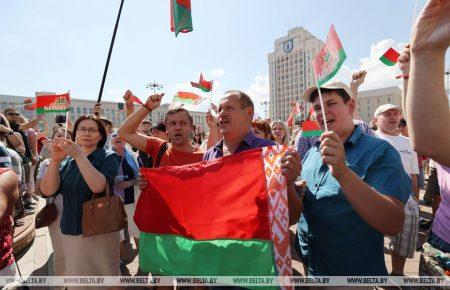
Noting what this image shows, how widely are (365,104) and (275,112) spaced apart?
33500 millimetres

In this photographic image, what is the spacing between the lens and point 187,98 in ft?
19.9

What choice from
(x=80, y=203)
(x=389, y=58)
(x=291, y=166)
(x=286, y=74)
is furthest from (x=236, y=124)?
(x=286, y=74)

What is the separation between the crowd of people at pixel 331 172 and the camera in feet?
3.13

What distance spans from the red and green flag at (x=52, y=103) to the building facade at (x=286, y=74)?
99261 mm

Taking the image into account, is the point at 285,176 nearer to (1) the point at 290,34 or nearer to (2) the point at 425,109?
(2) the point at 425,109

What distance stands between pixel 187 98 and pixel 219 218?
4.31m

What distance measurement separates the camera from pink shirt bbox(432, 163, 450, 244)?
1750mm

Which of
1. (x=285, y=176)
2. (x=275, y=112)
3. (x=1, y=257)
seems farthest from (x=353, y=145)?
(x=275, y=112)

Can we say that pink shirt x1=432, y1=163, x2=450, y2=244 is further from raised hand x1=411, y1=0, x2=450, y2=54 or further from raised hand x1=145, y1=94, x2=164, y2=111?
raised hand x1=145, y1=94, x2=164, y2=111

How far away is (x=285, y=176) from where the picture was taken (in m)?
1.82

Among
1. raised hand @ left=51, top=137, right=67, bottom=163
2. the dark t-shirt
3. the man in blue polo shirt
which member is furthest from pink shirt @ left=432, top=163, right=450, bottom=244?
the dark t-shirt

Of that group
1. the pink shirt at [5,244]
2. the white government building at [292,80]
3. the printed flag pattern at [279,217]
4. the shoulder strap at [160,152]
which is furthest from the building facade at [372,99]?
the pink shirt at [5,244]

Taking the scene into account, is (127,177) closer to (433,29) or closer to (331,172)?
(331,172)

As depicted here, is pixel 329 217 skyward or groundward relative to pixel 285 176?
groundward
